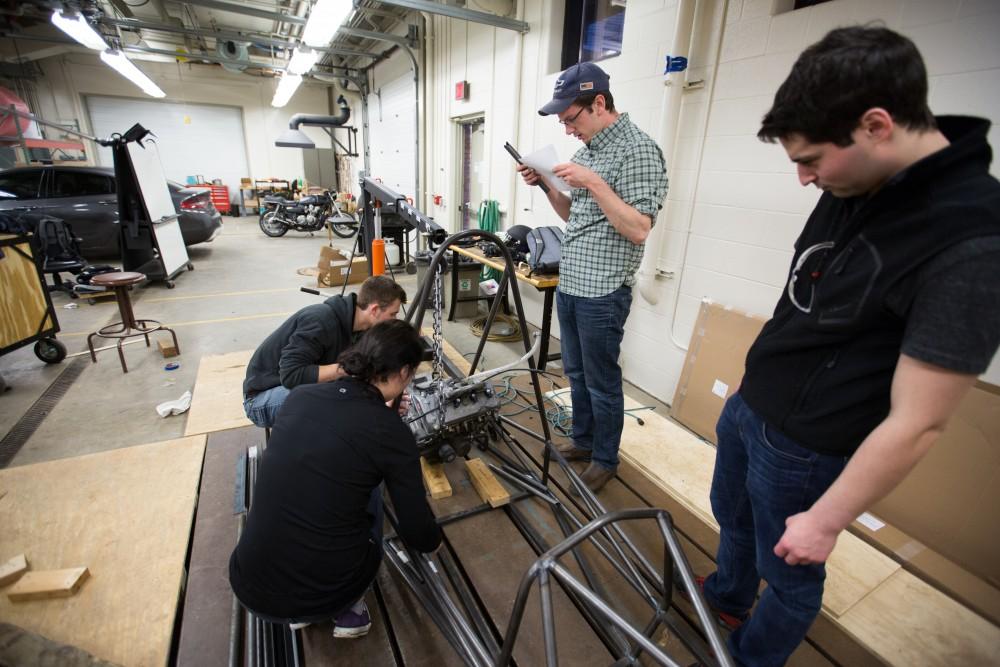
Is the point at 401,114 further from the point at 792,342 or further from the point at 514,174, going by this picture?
the point at 792,342

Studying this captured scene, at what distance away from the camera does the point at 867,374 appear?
0.80m

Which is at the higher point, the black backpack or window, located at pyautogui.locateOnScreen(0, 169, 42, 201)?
window, located at pyautogui.locateOnScreen(0, 169, 42, 201)

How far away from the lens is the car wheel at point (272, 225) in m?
8.20

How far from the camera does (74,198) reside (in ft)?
16.9

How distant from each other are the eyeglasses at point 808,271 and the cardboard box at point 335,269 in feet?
15.9

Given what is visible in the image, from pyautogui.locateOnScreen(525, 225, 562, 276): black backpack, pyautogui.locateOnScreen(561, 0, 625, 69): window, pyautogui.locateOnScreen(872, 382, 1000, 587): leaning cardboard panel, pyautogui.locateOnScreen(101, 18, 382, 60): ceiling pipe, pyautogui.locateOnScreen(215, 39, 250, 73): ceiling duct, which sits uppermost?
pyautogui.locateOnScreen(215, 39, 250, 73): ceiling duct

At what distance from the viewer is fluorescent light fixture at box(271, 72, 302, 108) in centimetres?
767

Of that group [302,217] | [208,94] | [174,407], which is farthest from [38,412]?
[208,94]

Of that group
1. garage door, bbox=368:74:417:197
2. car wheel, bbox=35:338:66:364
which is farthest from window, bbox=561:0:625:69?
car wheel, bbox=35:338:66:364

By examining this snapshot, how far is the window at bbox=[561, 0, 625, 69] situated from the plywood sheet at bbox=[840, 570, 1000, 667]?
3.35m

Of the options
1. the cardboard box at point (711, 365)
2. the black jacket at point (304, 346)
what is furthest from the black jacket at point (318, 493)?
the cardboard box at point (711, 365)

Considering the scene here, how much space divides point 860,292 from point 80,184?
739 cm

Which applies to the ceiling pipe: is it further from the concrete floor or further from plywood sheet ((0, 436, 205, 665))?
plywood sheet ((0, 436, 205, 665))

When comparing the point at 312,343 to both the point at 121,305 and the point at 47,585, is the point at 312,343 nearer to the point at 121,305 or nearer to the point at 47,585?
the point at 47,585
